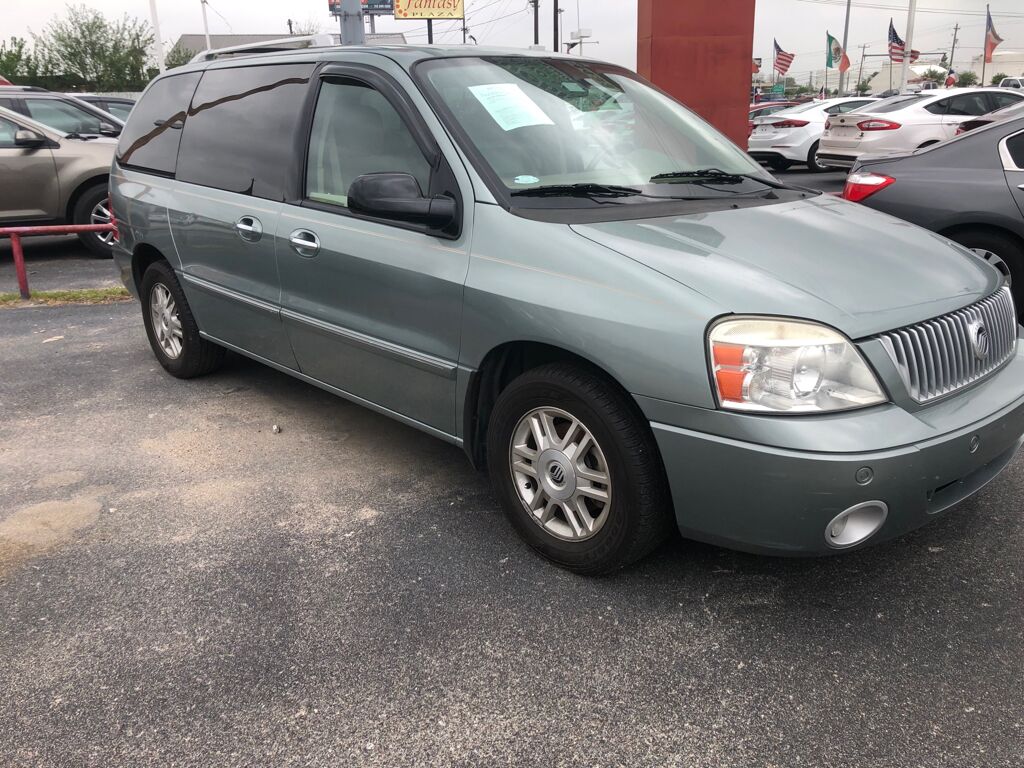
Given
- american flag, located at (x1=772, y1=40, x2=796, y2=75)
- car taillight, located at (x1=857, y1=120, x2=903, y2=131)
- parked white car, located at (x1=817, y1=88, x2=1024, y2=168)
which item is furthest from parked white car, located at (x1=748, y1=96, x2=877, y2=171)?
american flag, located at (x1=772, y1=40, x2=796, y2=75)

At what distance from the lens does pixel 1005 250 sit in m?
5.31

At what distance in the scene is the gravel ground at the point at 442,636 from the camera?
2223mm

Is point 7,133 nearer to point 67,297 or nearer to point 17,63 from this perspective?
point 67,297

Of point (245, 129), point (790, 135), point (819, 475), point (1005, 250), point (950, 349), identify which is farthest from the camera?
point (790, 135)

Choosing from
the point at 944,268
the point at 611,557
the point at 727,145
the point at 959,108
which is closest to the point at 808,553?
the point at 611,557

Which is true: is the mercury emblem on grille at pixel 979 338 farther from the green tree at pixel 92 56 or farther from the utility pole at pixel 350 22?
the green tree at pixel 92 56

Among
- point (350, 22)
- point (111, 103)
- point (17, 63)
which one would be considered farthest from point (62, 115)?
point (17, 63)

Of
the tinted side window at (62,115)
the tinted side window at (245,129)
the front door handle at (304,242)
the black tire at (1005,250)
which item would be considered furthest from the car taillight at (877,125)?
the front door handle at (304,242)

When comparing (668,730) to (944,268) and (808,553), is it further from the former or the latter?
(944,268)

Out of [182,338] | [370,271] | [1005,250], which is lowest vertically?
[182,338]

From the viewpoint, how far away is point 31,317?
6891 mm

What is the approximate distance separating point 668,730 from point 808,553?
638 millimetres

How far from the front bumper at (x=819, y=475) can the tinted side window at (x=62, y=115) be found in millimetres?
9459

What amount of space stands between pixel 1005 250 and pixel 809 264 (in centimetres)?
338
